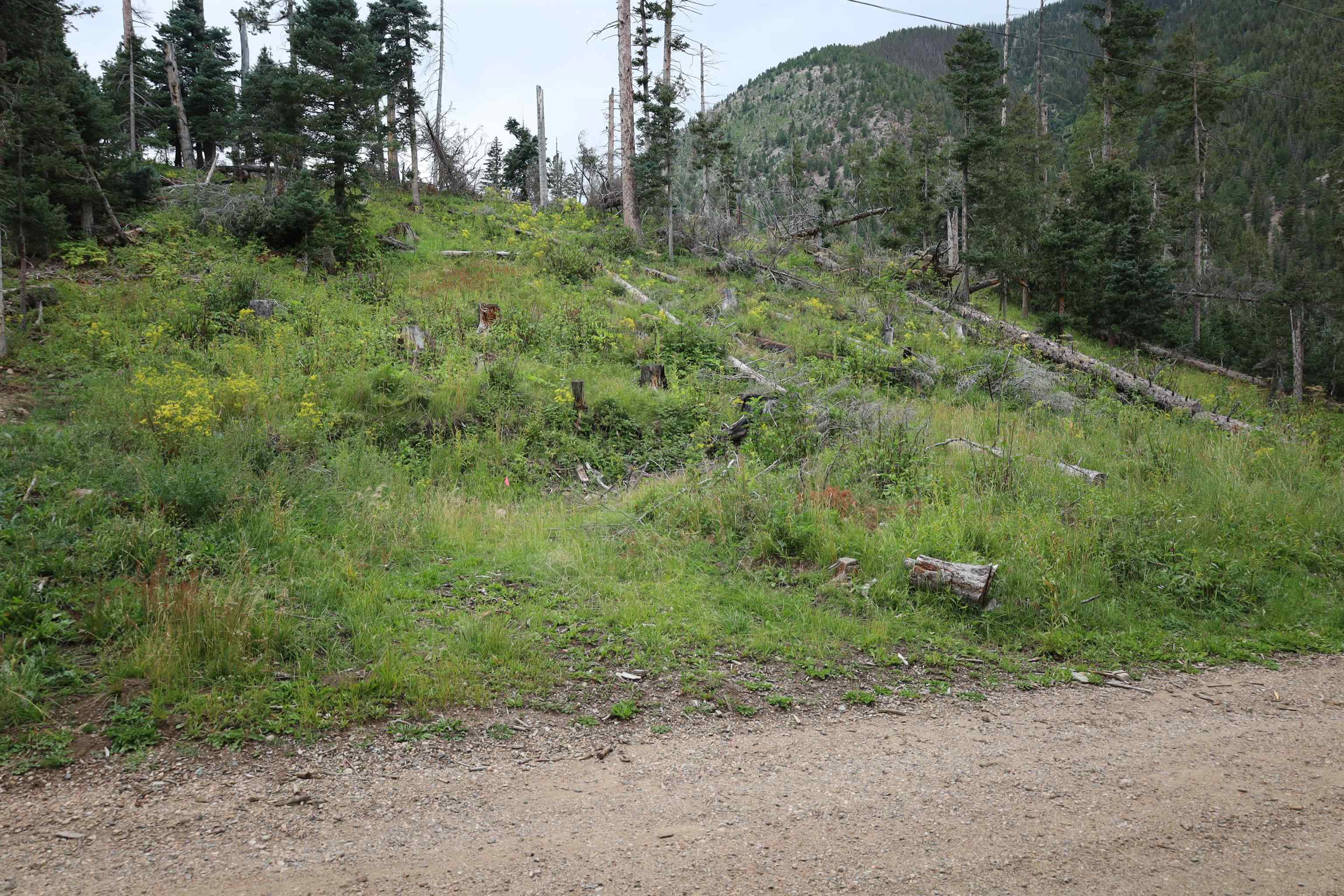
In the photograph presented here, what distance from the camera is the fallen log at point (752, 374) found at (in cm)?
1177

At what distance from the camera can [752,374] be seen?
40.8ft

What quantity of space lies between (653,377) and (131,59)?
75.9 feet

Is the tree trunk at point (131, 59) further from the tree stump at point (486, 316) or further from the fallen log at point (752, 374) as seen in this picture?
the fallen log at point (752, 374)

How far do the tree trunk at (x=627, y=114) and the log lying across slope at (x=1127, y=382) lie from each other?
12688mm

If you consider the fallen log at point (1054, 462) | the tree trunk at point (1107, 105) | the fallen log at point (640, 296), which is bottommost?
the fallen log at point (1054, 462)

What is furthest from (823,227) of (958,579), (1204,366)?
(958,579)

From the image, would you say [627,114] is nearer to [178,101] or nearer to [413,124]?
[413,124]

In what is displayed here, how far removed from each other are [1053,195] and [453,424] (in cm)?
3261

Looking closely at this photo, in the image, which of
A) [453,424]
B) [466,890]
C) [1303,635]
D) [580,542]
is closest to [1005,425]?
[1303,635]

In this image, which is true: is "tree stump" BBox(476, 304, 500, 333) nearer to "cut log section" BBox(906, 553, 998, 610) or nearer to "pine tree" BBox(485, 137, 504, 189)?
"cut log section" BBox(906, 553, 998, 610)

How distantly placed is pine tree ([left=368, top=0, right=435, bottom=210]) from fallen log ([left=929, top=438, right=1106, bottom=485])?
20.5m

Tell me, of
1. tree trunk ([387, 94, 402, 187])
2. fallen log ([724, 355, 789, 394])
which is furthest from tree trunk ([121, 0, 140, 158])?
fallen log ([724, 355, 789, 394])

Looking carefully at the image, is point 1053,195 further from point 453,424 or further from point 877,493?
point 453,424

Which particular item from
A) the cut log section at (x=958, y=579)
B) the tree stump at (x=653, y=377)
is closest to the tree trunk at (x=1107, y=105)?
the tree stump at (x=653, y=377)
